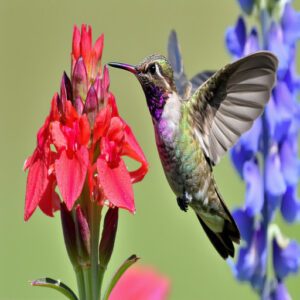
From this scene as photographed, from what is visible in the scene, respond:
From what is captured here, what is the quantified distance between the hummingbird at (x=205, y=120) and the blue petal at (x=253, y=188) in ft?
1.52

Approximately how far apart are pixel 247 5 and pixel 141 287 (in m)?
1.54

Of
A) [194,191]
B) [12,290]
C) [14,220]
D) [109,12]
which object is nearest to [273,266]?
→ [194,191]

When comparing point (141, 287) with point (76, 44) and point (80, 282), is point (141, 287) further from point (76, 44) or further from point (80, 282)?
point (76, 44)

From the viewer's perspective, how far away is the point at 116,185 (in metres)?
2.46

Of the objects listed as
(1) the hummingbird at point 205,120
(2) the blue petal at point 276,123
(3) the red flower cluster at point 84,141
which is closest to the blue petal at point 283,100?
(2) the blue petal at point 276,123

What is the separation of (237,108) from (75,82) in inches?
34.7

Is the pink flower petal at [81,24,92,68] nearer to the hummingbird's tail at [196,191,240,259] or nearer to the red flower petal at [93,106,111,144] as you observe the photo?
the red flower petal at [93,106,111,144]

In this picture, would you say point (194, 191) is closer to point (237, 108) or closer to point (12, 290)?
point (237, 108)

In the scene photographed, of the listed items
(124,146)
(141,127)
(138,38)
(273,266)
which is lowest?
(273,266)

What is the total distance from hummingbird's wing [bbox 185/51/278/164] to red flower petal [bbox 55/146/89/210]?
785 millimetres

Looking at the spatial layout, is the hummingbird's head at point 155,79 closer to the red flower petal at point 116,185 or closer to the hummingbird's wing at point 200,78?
the hummingbird's wing at point 200,78

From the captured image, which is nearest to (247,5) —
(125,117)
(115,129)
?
(115,129)

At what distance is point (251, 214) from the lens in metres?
3.79

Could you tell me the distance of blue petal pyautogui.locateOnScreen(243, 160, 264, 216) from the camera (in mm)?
3795
